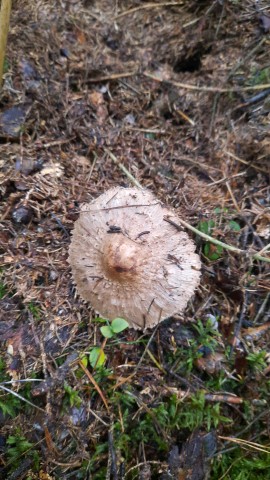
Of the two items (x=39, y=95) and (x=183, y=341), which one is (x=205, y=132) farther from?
(x=183, y=341)

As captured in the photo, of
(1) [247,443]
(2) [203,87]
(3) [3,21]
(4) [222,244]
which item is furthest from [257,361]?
(3) [3,21]

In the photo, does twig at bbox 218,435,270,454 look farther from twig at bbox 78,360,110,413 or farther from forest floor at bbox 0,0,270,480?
twig at bbox 78,360,110,413

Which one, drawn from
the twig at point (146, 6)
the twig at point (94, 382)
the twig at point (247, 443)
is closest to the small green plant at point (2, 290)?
the twig at point (94, 382)

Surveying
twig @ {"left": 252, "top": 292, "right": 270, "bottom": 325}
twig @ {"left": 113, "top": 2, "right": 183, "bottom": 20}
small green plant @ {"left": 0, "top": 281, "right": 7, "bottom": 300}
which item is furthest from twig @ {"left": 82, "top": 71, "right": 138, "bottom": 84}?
twig @ {"left": 252, "top": 292, "right": 270, "bottom": 325}

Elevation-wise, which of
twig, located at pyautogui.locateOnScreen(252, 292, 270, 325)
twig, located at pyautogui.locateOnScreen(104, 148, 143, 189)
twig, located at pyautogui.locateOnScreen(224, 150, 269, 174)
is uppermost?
twig, located at pyautogui.locateOnScreen(224, 150, 269, 174)

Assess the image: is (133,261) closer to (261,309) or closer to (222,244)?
(222,244)
